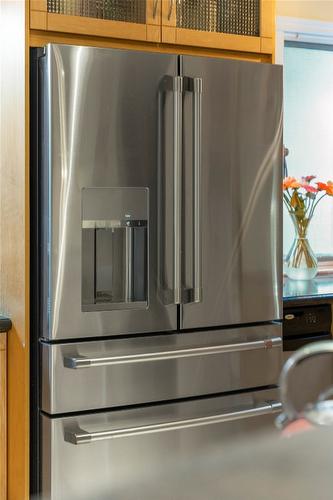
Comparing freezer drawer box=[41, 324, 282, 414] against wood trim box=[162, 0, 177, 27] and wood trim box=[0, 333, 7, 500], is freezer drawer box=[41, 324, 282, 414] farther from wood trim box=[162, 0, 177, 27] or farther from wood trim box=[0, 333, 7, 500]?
wood trim box=[162, 0, 177, 27]

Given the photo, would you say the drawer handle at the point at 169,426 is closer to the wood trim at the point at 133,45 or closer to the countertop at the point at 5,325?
the countertop at the point at 5,325

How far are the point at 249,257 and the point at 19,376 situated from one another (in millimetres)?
850

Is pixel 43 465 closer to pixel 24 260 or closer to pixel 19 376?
pixel 19 376

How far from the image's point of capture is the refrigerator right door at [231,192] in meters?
2.73

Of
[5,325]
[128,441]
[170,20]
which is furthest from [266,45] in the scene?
[128,441]

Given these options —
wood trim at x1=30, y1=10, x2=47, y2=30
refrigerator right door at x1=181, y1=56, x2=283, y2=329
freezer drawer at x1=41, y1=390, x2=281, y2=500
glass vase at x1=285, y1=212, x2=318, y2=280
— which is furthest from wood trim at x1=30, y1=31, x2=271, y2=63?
freezer drawer at x1=41, y1=390, x2=281, y2=500

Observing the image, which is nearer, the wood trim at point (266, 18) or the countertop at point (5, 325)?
the countertop at point (5, 325)

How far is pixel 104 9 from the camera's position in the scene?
2719 millimetres

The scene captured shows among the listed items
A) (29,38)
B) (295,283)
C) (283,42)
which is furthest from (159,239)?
(283,42)

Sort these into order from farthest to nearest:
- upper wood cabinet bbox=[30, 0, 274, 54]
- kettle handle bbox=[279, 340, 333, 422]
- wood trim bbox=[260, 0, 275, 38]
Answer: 1. wood trim bbox=[260, 0, 275, 38]
2. upper wood cabinet bbox=[30, 0, 274, 54]
3. kettle handle bbox=[279, 340, 333, 422]

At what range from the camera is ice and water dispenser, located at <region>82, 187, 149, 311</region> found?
8.56 feet

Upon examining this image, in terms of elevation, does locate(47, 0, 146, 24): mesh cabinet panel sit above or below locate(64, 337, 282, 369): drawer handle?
above

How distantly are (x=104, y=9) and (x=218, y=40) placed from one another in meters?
0.43

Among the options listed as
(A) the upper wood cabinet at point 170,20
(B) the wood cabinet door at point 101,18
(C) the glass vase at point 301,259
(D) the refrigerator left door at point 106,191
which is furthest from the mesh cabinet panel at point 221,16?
(C) the glass vase at point 301,259
